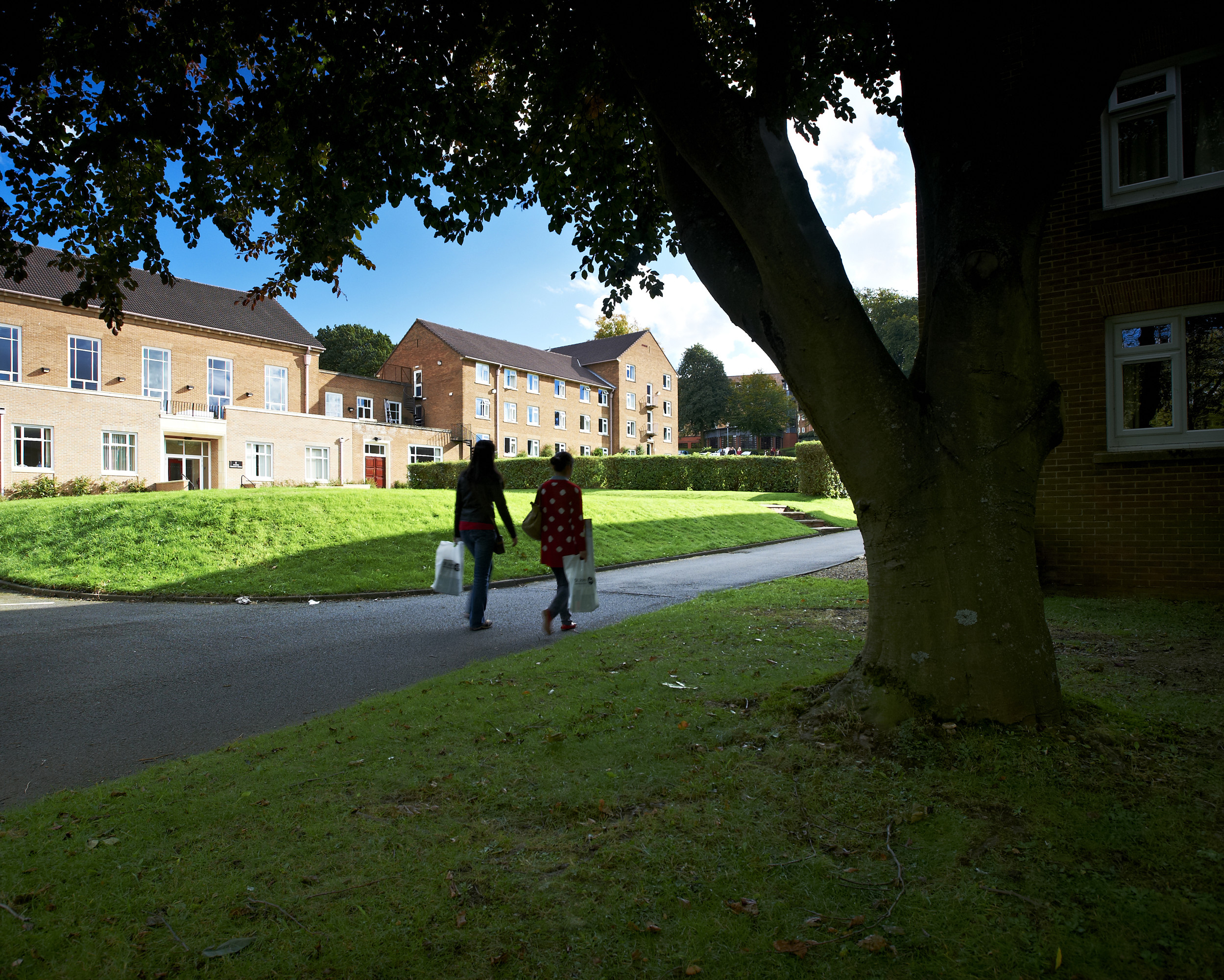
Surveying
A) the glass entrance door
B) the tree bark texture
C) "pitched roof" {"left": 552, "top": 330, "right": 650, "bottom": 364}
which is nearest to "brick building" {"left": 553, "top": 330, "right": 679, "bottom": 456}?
"pitched roof" {"left": 552, "top": 330, "right": 650, "bottom": 364}

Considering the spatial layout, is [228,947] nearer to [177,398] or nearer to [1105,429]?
[1105,429]

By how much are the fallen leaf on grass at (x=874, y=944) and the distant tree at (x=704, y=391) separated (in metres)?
82.1

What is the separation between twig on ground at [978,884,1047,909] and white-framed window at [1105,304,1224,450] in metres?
8.31

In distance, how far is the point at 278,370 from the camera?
4344 centimetres

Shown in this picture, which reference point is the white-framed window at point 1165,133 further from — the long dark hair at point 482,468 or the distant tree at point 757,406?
the distant tree at point 757,406

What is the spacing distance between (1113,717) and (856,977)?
266 cm

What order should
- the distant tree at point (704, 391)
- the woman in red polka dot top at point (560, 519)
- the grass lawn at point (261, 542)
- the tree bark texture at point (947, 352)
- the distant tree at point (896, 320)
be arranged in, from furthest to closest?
1. the distant tree at point (704, 391)
2. the distant tree at point (896, 320)
3. the grass lawn at point (261, 542)
4. the woman in red polka dot top at point (560, 519)
5. the tree bark texture at point (947, 352)

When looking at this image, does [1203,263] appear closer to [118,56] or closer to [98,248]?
[118,56]

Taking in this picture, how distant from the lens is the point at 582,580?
7992 millimetres

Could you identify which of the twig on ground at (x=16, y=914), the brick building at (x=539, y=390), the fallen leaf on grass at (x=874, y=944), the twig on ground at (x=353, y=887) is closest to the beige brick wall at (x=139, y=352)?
the brick building at (x=539, y=390)

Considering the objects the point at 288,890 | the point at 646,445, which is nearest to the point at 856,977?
the point at 288,890

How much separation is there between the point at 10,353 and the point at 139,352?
5.34 meters

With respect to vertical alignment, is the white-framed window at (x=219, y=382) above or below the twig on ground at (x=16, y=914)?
above

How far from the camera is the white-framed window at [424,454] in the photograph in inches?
1892
